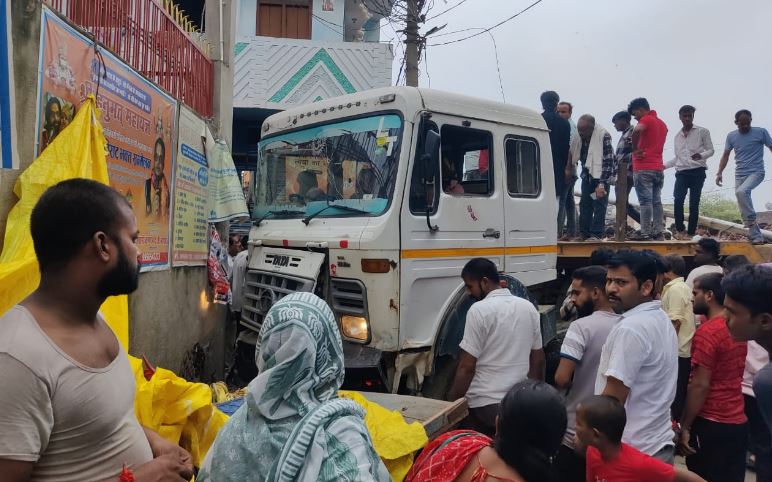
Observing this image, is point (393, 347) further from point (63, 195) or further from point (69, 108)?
point (63, 195)

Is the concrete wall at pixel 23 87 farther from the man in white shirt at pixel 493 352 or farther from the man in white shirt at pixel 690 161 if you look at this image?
the man in white shirt at pixel 690 161

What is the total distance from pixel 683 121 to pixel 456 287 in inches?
197

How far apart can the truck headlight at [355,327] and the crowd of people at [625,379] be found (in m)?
0.83

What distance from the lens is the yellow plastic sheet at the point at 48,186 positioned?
7.32ft

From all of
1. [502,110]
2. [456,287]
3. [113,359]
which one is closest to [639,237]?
[502,110]

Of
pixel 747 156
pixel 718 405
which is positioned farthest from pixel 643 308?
pixel 747 156

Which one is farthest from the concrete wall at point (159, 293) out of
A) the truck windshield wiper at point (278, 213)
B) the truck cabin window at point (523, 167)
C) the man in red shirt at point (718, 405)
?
the man in red shirt at point (718, 405)

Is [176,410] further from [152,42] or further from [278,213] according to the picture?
[152,42]

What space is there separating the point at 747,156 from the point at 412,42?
524 cm

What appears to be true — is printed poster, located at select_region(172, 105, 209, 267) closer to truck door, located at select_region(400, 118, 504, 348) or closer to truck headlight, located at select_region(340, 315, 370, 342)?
truck headlight, located at select_region(340, 315, 370, 342)

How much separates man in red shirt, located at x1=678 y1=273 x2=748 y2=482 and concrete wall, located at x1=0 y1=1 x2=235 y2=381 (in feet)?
11.6

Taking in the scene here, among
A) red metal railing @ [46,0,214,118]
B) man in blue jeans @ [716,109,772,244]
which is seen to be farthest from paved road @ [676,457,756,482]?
red metal railing @ [46,0,214,118]

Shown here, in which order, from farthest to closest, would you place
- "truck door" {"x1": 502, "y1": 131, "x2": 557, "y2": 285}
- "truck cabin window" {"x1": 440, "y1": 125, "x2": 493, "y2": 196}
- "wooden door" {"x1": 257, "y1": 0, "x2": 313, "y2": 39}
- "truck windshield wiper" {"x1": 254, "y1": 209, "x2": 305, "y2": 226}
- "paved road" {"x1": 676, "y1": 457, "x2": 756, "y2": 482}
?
"wooden door" {"x1": 257, "y1": 0, "x2": 313, "y2": 39}, "truck door" {"x1": 502, "y1": 131, "x2": 557, "y2": 285}, "truck windshield wiper" {"x1": 254, "y1": 209, "x2": 305, "y2": 226}, "truck cabin window" {"x1": 440, "y1": 125, "x2": 493, "y2": 196}, "paved road" {"x1": 676, "y1": 457, "x2": 756, "y2": 482}

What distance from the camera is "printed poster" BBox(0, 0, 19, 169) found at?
253 cm
